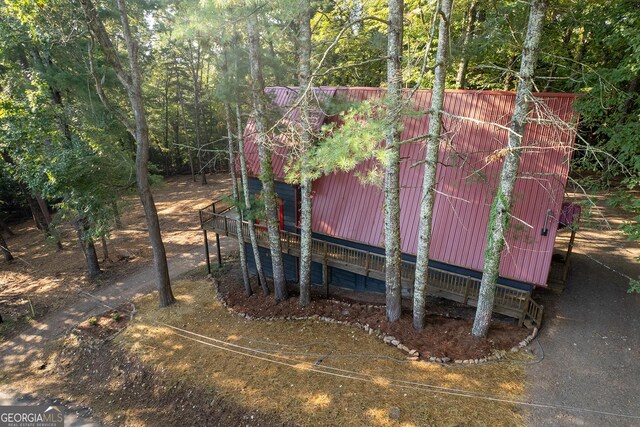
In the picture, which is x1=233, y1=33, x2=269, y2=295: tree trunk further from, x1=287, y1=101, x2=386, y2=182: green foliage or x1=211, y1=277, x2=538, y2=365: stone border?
x1=287, y1=101, x2=386, y2=182: green foliage

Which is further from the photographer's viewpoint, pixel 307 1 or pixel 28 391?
pixel 28 391

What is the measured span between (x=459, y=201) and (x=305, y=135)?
4.85 metres

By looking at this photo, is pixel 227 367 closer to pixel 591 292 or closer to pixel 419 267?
pixel 419 267

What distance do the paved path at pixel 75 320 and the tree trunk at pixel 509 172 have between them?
9.68 meters

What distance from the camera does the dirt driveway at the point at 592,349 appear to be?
6430mm

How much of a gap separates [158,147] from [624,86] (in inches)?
1315

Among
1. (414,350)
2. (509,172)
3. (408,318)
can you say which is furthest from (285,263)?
(509,172)

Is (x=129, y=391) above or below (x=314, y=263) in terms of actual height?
below

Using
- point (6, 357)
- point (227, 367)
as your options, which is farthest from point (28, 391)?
point (227, 367)

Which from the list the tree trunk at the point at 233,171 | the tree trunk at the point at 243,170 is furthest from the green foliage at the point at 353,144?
the tree trunk at the point at 233,171

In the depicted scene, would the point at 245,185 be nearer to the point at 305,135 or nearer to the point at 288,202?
the point at 288,202

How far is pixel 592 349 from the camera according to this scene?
7.92m

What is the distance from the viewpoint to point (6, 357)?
10.8m

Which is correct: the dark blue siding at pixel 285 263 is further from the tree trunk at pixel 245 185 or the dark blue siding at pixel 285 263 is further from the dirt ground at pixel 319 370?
the dirt ground at pixel 319 370
